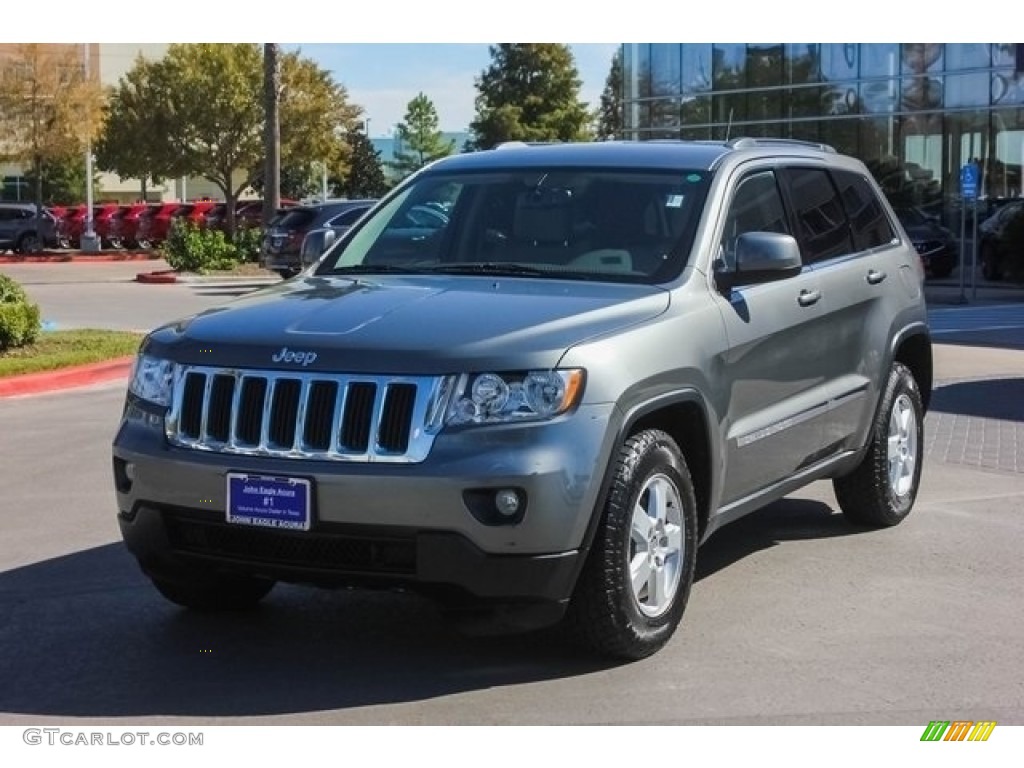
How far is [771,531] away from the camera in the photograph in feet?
26.1

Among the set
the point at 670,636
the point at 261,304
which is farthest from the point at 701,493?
the point at 261,304

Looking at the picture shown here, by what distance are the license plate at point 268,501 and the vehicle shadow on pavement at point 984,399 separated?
27.3ft

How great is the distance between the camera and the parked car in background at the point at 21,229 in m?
44.3

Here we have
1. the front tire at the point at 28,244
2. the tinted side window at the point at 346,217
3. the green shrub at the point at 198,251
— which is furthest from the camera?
the front tire at the point at 28,244

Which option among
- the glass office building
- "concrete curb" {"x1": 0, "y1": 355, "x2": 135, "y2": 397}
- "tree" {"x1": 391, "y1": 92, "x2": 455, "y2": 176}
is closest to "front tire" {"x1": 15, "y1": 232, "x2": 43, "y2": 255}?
the glass office building

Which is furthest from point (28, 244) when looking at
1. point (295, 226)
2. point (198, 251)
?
point (295, 226)

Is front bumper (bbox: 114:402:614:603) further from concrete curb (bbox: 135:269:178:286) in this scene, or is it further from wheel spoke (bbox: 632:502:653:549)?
concrete curb (bbox: 135:269:178:286)

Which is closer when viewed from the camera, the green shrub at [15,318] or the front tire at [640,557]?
the front tire at [640,557]

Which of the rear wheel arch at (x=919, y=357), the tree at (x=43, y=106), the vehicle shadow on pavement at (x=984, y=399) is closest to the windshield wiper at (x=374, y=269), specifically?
the rear wheel arch at (x=919, y=357)

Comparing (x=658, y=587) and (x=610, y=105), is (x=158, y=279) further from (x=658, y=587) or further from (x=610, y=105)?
(x=610, y=105)

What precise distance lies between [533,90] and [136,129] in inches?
1451

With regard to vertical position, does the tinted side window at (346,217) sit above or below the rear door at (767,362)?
above

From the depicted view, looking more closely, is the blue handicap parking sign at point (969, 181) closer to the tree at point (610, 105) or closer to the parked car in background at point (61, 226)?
the parked car in background at point (61, 226)
